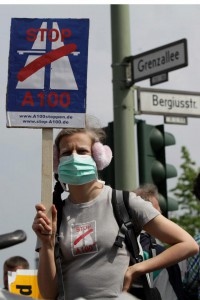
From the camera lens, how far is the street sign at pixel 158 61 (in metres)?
10.5

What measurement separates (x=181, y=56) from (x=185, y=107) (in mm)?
1161

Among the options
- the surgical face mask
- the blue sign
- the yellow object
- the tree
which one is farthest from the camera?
the tree

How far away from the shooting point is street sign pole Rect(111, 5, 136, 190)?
10211mm

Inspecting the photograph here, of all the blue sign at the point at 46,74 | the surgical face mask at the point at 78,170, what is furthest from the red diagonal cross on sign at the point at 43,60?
the surgical face mask at the point at 78,170

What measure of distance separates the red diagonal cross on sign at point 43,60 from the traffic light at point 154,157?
539 cm

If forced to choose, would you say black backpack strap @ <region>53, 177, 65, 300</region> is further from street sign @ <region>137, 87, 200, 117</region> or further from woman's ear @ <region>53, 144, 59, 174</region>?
street sign @ <region>137, 87, 200, 117</region>

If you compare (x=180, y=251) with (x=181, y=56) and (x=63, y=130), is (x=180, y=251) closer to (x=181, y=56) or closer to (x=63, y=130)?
(x=63, y=130)

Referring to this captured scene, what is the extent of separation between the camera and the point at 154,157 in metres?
10.7

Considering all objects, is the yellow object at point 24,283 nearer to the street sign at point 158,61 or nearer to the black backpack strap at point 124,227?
the street sign at point 158,61

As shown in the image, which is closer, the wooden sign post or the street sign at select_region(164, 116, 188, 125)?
the wooden sign post

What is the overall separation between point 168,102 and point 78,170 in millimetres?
6852

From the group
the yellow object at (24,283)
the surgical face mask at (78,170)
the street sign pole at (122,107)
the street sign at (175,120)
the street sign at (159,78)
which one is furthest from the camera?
the street sign at (175,120)

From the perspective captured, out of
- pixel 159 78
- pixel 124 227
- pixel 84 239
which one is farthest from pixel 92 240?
pixel 159 78

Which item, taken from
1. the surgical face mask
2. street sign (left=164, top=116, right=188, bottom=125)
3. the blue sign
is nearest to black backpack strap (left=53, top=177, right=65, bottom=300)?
the surgical face mask
